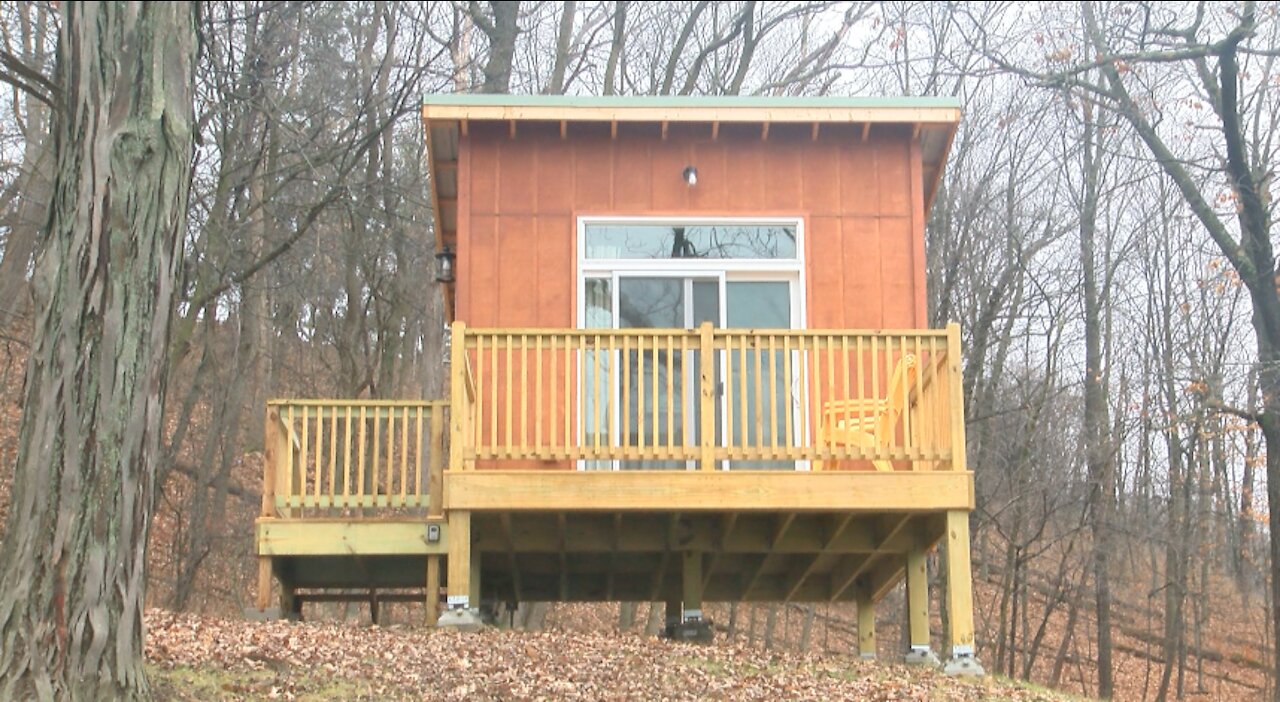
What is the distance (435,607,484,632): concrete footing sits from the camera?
10.1 meters

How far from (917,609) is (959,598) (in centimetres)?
146

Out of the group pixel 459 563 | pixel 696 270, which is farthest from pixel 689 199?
pixel 459 563

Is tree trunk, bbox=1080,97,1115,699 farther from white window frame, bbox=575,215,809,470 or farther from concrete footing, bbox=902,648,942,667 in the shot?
concrete footing, bbox=902,648,942,667

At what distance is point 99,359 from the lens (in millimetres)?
6449

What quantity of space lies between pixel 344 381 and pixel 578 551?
1289 centimetres

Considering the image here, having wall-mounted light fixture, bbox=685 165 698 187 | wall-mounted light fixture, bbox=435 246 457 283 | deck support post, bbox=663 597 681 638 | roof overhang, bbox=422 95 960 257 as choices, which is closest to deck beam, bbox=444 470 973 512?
deck support post, bbox=663 597 681 638

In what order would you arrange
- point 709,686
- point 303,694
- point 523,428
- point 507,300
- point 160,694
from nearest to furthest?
point 160,694
point 303,694
point 709,686
point 523,428
point 507,300

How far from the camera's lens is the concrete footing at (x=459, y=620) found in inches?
398

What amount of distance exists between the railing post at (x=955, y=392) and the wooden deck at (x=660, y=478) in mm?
16

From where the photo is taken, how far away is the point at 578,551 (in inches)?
461

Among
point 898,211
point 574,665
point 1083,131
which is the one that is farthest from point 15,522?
point 1083,131

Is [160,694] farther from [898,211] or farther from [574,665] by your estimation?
[898,211]

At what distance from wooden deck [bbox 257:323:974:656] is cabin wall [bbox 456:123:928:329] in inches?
21.4

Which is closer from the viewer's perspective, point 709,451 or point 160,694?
point 160,694
